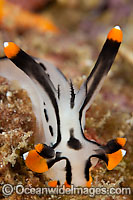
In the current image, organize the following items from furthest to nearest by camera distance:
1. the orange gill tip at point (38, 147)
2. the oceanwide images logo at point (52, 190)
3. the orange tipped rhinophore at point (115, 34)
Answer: the oceanwide images logo at point (52, 190), the orange tipped rhinophore at point (115, 34), the orange gill tip at point (38, 147)

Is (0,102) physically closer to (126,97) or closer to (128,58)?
(126,97)

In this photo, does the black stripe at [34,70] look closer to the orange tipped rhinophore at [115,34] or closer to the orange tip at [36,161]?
the orange tip at [36,161]

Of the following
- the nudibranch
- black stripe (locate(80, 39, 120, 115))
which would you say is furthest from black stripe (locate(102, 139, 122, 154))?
black stripe (locate(80, 39, 120, 115))

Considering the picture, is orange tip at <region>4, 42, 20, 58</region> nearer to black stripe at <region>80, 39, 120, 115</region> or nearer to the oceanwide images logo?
black stripe at <region>80, 39, 120, 115</region>

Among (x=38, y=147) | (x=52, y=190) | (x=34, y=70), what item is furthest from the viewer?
(x=52, y=190)

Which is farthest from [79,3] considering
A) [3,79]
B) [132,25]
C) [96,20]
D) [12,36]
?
[3,79]

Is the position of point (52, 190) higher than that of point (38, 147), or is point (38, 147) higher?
point (38, 147)

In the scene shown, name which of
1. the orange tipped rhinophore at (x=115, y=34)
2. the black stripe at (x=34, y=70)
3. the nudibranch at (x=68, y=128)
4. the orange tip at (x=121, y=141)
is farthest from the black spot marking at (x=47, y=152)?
the orange tipped rhinophore at (x=115, y=34)

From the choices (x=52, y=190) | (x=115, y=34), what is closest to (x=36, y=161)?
(x=52, y=190)

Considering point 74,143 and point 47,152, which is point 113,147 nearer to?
point 74,143
